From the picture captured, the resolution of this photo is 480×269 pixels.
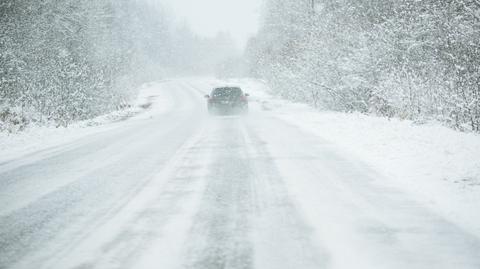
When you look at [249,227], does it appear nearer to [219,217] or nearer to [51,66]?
[219,217]

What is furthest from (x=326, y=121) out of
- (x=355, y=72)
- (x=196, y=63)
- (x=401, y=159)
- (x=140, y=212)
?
(x=196, y=63)

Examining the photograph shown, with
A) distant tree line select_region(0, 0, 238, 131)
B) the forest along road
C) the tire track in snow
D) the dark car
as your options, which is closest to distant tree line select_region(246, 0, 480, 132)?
the dark car

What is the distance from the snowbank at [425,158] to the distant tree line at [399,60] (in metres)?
0.89

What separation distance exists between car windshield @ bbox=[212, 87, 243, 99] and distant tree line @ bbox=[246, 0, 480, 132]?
378 centimetres

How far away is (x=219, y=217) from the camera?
470 centimetres

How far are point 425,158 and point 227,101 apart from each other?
14.0 meters

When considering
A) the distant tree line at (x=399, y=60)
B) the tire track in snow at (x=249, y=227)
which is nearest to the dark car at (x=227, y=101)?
the distant tree line at (x=399, y=60)

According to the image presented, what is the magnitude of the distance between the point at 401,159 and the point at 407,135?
2473 millimetres

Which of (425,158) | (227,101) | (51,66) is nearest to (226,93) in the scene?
(227,101)

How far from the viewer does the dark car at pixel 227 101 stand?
21.0 metres

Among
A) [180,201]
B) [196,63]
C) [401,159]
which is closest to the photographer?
[180,201]

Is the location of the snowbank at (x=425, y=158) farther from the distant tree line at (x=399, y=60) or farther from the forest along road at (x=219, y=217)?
the distant tree line at (x=399, y=60)

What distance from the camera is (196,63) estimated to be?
108 m

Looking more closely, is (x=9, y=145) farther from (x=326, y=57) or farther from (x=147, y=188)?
(x=326, y=57)
